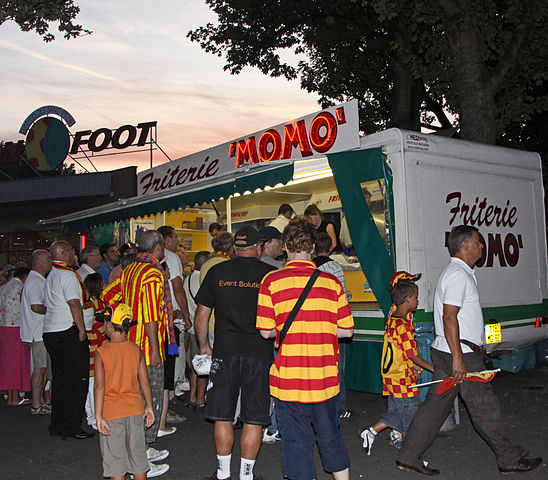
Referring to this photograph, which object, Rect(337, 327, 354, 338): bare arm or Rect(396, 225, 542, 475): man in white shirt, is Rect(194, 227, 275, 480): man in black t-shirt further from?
Rect(396, 225, 542, 475): man in white shirt

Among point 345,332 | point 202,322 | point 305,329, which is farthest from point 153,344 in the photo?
point 345,332

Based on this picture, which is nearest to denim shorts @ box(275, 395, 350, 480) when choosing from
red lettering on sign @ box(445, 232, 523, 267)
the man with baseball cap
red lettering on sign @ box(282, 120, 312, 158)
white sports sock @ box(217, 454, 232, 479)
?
white sports sock @ box(217, 454, 232, 479)

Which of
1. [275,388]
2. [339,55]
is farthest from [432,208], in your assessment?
[339,55]

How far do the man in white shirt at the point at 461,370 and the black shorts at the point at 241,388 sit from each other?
126cm

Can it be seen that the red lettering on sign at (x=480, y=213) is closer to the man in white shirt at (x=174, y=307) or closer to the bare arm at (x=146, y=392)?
the man in white shirt at (x=174, y=307)

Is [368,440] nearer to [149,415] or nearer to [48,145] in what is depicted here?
[149,415]

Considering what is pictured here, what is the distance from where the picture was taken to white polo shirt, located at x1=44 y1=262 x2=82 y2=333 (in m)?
6.51

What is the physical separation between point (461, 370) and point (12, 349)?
6.41 metres

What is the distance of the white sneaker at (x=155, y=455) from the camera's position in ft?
17.8

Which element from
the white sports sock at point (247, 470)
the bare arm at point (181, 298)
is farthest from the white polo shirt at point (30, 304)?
the white sports sock at point (247, 470)

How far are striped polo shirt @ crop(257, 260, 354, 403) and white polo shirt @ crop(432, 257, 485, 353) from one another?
1.12 metres

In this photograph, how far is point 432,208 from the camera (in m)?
6.36

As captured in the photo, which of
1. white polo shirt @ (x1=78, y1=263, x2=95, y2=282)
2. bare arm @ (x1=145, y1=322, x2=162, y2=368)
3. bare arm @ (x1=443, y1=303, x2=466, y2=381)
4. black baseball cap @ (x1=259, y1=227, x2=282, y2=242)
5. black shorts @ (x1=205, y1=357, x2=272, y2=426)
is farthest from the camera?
white polo shirt @ (x1=78, y1=263, x2=95, y2=282)

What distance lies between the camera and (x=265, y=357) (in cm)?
464
